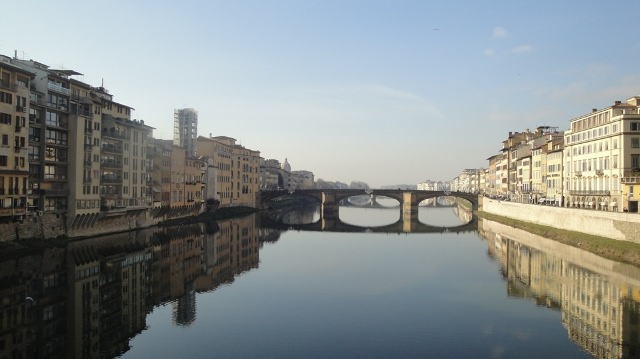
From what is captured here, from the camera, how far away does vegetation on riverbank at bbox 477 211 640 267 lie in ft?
121

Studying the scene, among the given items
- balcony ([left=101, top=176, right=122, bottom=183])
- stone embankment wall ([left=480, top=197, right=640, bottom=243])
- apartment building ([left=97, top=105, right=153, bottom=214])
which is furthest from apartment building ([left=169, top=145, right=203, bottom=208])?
stone embankment wall ([left=480, top=197, right=640, bottom=243])

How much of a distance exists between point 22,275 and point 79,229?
55.7 ft

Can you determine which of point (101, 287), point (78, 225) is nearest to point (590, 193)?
point (101, 287)

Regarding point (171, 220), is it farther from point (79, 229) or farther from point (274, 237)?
point (79, 229)

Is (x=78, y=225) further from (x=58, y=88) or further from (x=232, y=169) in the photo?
(x=232, y=169)

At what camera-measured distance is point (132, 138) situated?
57.2 m

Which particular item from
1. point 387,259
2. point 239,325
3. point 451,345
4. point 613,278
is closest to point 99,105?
point 387,259

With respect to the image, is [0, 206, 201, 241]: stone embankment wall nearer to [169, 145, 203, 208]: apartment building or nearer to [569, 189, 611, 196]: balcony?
[169, 145, 203, 208]: apartment building

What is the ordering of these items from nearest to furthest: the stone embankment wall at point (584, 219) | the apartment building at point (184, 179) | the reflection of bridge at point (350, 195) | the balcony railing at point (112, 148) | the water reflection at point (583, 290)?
the water reflection at point (583, 290) → the stone embankment wall at point (584, 219) → the balcony railing at point (112, 148) → the apartment building at point (184, 179) → the reflection of bridge at point (350, 195)

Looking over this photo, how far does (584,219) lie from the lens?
4816 cm

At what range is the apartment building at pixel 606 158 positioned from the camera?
50.3 m

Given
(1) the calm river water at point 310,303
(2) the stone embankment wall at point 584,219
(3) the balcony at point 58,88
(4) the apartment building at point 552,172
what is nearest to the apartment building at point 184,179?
(1) the calm river water at point 310,303

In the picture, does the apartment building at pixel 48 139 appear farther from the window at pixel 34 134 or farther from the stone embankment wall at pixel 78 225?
the stone embankment wall at pixel 78 225

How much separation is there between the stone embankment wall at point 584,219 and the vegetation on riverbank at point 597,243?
599 millimetres
